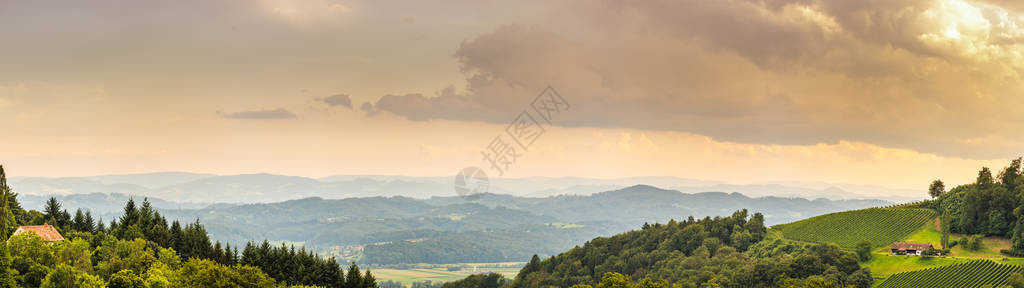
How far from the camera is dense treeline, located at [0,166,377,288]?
59.5m

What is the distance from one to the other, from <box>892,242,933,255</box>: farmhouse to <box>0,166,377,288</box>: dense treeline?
95.1m

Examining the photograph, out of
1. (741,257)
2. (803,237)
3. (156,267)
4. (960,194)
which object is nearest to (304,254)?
(156,267)

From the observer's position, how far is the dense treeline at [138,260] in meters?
59.5

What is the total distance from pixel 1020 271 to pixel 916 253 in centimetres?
2153

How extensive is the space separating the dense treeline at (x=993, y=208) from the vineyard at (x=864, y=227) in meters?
7.77

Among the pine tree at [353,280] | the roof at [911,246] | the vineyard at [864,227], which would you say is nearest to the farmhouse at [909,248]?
the roof at [911,246]

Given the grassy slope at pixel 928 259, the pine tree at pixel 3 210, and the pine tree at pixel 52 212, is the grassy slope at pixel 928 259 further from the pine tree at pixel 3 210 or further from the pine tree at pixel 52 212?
the pine tree at pixel 52 212

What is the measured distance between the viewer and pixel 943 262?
108 meters

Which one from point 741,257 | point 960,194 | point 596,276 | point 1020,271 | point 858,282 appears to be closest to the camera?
point 1020,271

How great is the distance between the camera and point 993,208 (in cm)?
11956

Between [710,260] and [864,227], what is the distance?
3435cm

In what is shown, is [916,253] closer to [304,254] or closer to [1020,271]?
[1020,271]

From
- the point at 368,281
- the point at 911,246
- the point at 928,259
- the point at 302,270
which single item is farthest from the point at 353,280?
the point at 911,246

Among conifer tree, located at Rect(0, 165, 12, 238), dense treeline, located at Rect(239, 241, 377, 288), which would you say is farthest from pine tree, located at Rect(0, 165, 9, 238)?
dense treeline, located at Rect(239, 241, 377, 288)
